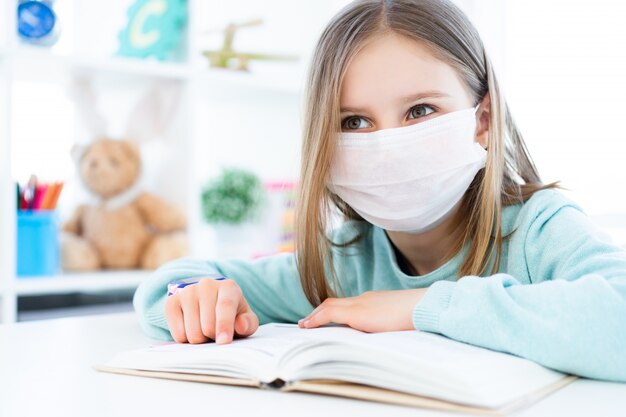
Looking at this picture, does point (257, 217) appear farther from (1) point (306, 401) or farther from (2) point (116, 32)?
(1) point (306, 401)

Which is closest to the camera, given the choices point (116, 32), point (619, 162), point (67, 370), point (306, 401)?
point (306, 401)

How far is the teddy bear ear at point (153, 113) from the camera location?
6.59 feet

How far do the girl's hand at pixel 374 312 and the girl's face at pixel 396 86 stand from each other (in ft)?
0.79

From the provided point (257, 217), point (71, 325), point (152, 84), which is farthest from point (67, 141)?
point (71, 325)

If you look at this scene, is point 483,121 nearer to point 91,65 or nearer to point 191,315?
point 191,315

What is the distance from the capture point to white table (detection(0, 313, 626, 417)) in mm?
519

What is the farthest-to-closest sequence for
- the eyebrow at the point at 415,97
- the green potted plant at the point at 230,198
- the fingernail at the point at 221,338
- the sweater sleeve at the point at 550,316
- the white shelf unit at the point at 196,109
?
the green potted plant at the point at 230,198, the white shelf unit at the point at 196,109, the eyebrow at the point at 415,97, the fingernail at the point at 221,338, the sweater sleeve at the point at 550,316

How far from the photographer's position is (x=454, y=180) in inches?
37.4

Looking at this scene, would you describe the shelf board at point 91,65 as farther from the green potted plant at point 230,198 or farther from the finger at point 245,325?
the finger at point 245,325

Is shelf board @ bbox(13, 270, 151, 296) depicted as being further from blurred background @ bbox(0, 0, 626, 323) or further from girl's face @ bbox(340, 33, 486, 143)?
girl's face @ bbox(340, 33, 486, 143)

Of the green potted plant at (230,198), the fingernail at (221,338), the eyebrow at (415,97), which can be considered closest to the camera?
the fingernail at (221,338)

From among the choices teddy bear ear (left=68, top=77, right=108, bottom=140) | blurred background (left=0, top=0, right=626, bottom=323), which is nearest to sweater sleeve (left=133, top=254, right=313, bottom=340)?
blurred background (left=0, top=0, right=626, bottom=323)

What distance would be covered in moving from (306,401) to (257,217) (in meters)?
1.68

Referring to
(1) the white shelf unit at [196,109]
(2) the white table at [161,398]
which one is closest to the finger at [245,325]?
(2) the white table at [161,398]
